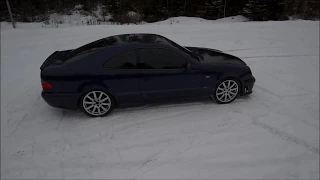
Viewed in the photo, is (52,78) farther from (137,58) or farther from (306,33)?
(306,33)

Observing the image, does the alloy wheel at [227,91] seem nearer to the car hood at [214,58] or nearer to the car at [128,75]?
Result: the car at [128,75]

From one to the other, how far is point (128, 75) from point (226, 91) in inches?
80.7

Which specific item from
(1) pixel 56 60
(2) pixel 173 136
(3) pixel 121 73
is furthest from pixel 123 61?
(2) pixel 173 136

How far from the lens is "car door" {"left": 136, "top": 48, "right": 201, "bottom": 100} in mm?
4395

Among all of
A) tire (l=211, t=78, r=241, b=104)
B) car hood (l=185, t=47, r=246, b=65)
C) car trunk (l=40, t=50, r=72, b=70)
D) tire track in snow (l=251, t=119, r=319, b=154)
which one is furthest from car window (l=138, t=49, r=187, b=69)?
tire track in snow (l=251, t=119, r=319, b=154)

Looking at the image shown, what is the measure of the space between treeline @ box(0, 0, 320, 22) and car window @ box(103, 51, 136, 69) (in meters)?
12.3

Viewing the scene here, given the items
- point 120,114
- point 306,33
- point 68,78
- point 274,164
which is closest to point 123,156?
point 120,114

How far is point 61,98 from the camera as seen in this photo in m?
4.30

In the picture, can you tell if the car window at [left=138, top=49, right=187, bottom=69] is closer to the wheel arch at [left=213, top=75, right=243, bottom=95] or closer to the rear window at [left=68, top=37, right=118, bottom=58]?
the rear window at [left=68, top=37, right=118, bottom=58]

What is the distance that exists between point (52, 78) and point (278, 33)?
9.15 m

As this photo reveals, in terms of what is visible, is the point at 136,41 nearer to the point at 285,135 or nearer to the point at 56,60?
the point at 56,60

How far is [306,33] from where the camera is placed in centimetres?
997

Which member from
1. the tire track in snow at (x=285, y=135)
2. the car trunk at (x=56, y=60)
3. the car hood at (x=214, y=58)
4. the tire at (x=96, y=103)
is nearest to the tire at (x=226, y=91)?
the car hood at (x=214, y=58)

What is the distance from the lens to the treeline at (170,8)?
18078 mm
